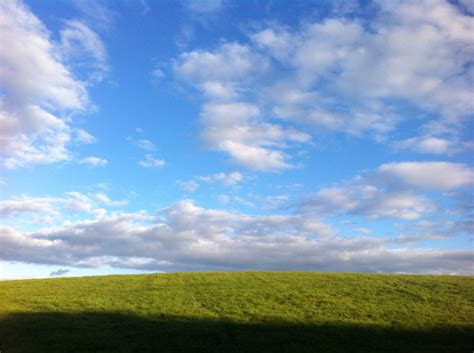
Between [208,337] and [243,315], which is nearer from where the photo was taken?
[208,337]

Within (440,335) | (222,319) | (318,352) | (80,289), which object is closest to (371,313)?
(440,335)

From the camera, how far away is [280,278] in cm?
3753

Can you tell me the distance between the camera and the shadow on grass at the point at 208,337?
68.0 feet

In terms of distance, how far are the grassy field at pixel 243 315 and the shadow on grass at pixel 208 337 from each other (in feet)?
0.18

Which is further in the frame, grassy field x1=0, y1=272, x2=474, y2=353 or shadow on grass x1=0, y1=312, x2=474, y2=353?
grassy field x1=0, y1=272, x2=474, y2=353

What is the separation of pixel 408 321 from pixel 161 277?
904 inches

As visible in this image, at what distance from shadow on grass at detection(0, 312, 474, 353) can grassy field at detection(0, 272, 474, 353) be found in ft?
0.18

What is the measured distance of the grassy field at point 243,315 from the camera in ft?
70.2

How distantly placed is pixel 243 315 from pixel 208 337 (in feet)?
13.9

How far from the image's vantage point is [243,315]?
85.1 ft

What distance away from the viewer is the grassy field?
21.4 metres

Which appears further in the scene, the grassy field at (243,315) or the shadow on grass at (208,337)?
the grassy field at (243,315)

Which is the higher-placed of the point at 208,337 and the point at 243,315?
the point at 243,315

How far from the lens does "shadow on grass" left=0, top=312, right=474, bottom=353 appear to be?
20.7 meters
